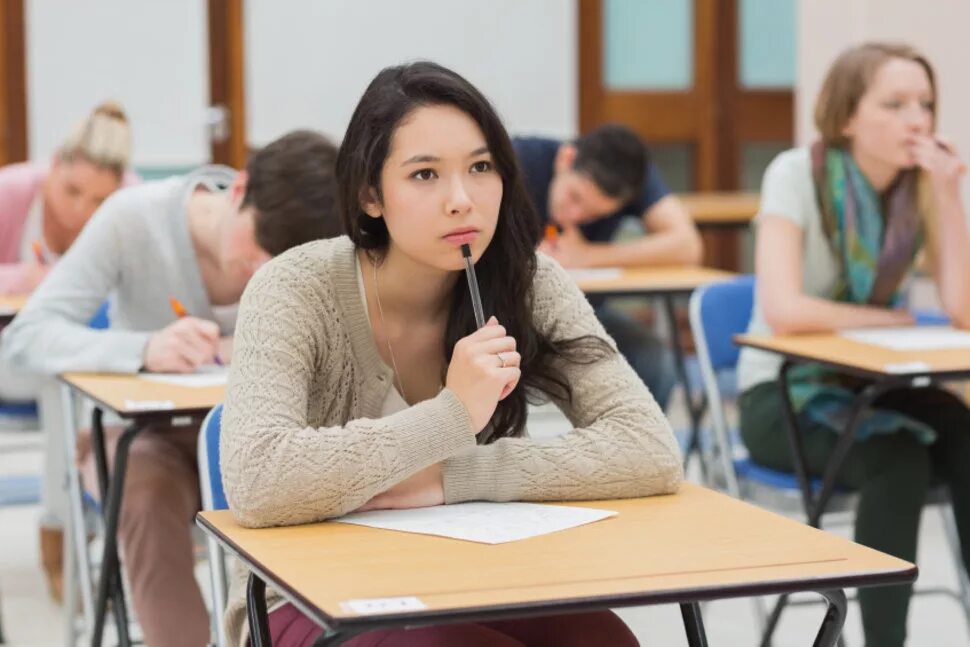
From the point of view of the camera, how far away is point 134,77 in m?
6.36

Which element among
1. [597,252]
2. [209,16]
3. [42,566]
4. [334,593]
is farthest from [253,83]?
[334,593]

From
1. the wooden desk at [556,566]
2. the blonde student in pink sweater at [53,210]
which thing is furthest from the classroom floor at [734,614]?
the wooden desk at [556,566]

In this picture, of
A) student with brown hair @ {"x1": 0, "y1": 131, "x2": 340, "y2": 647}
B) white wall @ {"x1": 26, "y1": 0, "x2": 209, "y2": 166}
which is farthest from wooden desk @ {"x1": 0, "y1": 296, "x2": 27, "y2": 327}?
white wall @ {"x1": 26, "y1": 0, "x2": 209, "y2": 166}

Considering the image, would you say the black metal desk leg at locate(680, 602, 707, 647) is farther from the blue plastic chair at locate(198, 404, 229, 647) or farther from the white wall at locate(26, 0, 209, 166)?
the white wall at locate(26, 0, 209, 166)

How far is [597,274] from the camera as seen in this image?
4422mm

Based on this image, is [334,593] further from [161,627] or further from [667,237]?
[667,237]

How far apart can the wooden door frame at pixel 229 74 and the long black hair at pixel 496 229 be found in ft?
15.5

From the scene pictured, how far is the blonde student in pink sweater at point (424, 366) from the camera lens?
165 cm

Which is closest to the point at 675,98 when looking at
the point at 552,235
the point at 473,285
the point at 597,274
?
the point at 552,235

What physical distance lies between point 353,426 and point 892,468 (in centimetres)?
137

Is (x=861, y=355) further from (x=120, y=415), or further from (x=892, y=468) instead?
(x=120, y=415)

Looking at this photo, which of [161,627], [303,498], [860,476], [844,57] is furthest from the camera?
[844,57]

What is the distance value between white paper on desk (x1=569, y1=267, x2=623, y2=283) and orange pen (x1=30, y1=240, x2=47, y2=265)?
1392 millimetres

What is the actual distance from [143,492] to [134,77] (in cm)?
415
